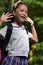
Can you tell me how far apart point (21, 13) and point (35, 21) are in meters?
8.43

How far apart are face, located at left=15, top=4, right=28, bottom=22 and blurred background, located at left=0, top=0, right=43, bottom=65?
6650 mm

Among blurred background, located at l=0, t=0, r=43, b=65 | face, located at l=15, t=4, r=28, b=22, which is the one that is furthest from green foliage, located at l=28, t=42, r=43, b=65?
face, located at l=15, t=4, r=28, b=22

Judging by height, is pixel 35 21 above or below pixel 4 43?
below

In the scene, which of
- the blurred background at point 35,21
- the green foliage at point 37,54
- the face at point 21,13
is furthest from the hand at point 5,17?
the green foliage at point 37,54

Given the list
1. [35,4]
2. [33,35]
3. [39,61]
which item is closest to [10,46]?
[33,35]

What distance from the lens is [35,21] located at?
12672 millimetres

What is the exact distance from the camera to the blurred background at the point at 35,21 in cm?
1184

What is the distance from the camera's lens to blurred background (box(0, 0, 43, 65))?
11.8 metres

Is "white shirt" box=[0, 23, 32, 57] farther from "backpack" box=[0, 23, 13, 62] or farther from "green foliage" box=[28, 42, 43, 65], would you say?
"green foliage" box=[28, 42, 43, 65]

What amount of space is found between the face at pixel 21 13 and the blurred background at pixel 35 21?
6650mm

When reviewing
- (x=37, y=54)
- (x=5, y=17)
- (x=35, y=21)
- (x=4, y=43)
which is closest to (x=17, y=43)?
(x=4, y=43)

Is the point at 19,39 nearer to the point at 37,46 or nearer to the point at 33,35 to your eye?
the point at 33,35

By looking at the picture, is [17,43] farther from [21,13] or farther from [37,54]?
[37,54]

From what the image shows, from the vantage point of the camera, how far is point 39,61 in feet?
38.9
